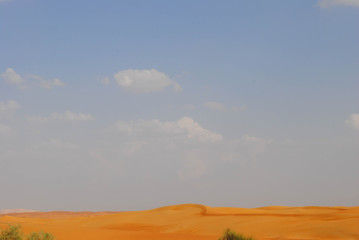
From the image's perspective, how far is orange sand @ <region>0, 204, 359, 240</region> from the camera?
22547 millimetres

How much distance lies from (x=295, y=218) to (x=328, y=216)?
2665 mm

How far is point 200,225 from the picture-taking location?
30844mm

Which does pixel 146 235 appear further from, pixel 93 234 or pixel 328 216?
pixel 328 216

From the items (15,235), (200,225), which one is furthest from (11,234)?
(200,225)

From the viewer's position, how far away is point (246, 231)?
86.3ft

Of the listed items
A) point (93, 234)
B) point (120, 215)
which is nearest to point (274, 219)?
point (93, 234)

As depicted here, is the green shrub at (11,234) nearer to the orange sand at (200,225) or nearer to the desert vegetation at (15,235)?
the desert vegetation at (15,235)

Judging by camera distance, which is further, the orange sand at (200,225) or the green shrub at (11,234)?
the orange sand at (200,225)

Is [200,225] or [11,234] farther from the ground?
[200,225]

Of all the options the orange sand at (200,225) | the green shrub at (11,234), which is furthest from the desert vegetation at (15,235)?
the orange sand at (200,225)

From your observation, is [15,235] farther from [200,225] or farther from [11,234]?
[200,225]

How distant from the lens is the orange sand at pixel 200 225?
22.5m

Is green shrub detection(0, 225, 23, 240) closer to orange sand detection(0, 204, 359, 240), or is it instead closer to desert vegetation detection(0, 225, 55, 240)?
desert vegetation detection(0, 225, 55, 240)

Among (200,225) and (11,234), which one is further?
(200,225)
